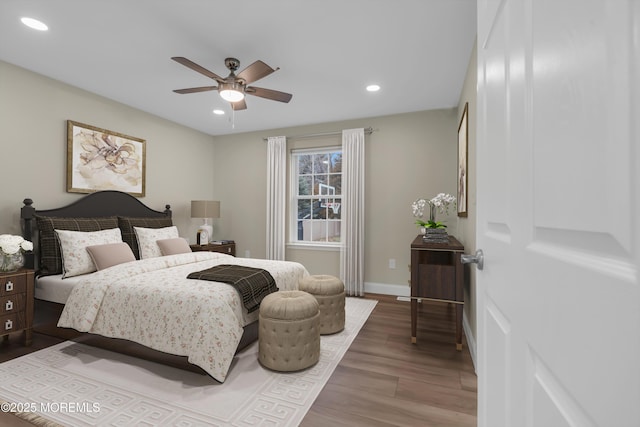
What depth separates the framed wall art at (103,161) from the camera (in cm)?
345

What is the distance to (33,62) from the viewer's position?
2924 millimetres

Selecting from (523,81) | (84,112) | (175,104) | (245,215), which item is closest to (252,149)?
(245,215)

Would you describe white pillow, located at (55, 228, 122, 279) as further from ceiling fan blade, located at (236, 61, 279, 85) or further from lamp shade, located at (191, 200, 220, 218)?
ceiling fan blade, located at (236, 61, 279, 85)

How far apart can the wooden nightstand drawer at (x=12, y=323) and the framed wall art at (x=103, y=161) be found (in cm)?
146

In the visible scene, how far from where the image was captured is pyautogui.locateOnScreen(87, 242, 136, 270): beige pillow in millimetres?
2893

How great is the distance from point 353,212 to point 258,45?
2.60 metres

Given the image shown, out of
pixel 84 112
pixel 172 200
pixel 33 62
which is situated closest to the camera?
pixel 33 62

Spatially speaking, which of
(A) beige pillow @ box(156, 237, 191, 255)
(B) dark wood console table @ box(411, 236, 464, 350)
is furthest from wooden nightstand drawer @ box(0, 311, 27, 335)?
(B) dark wood console table @ box(411, 236, 464, 350)

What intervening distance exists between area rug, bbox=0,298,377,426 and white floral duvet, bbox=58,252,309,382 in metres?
0.21

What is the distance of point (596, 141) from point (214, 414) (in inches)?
82.0

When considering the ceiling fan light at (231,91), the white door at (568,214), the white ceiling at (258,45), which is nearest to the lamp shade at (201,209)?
the white ceiling at (258,45)

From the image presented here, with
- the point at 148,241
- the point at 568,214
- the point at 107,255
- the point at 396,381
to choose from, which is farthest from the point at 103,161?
the point at 568,214

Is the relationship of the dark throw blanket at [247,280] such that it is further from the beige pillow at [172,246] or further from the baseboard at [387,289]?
the baseboard at [387,289]

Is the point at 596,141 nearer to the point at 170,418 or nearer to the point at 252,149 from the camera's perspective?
the point at 170,418
